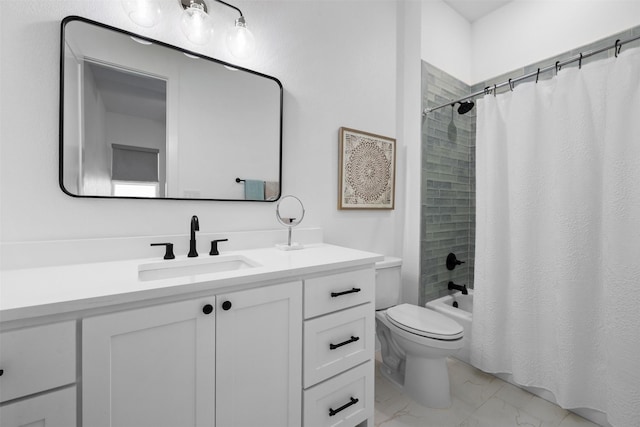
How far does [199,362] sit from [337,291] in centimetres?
55

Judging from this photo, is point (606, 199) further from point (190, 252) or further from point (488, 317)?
point (190, 252)

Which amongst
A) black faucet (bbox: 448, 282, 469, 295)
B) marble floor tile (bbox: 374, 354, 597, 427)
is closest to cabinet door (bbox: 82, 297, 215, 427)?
marble floor tile (bbox: 374, 354, 597, 427)

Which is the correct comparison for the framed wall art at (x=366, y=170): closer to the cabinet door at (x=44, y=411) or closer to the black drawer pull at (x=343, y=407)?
the black drawer pull at (x=343, y=407)

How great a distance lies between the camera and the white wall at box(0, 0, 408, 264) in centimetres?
99

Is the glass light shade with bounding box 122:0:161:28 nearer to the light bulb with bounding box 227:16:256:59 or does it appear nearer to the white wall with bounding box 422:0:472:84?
the light bulb with bounding box 227:16:256:59

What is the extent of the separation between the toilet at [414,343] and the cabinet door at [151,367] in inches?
43.5

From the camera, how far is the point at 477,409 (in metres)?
1.54

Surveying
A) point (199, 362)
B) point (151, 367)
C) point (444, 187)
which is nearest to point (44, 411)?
point (151, 367)

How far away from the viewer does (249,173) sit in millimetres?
1479

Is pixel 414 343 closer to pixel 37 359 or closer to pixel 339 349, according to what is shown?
pixel 339 349

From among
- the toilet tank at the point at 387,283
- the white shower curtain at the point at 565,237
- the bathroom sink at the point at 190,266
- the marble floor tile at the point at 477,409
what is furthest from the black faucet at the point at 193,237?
the white shower curtain at the point at 565,237

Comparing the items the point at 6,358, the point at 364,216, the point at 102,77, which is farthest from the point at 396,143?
the point at 6,358

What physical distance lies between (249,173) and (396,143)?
1.26 meters

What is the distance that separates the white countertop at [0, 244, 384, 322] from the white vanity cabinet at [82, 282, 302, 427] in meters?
0.05
